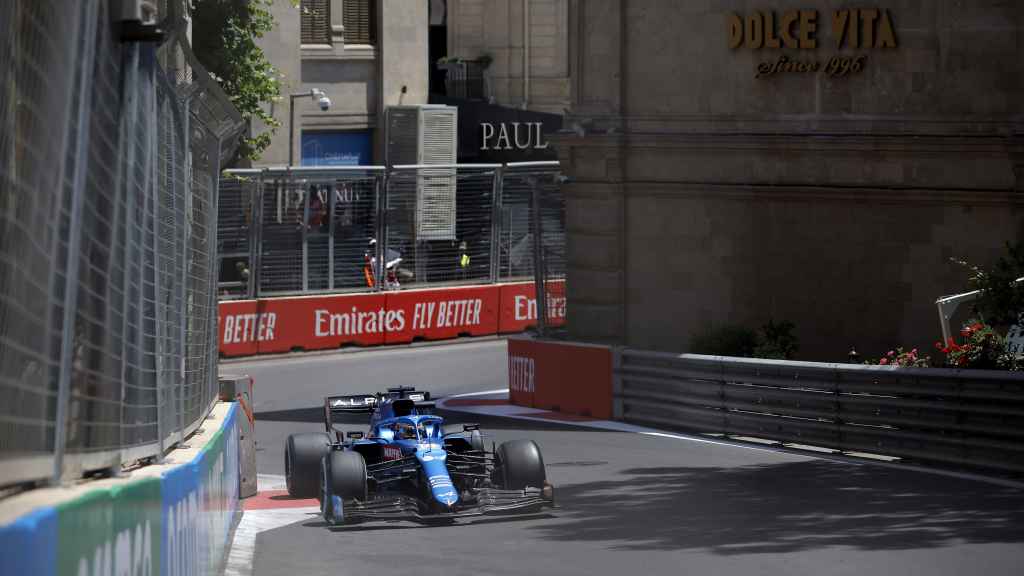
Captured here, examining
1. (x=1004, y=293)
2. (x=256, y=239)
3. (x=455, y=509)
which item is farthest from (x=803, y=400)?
(x=256, y=239)

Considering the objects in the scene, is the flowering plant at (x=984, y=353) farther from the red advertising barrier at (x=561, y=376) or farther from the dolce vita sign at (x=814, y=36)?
the red advertising barrier at (x=561, y=376)

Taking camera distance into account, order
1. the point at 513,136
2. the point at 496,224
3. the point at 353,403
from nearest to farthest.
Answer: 1. the point at 353,403
2. the point at 496,224
3. the point at 513,136

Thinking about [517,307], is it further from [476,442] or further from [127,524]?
[127,524]

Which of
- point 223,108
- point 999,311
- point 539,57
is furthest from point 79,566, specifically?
point 539,57

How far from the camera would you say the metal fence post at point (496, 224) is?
30688mm

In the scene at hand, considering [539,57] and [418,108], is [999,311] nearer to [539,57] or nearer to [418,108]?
[418,108]

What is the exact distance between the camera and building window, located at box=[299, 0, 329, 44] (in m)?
41.5

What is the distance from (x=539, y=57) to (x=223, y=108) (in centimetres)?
4317

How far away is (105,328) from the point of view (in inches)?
176

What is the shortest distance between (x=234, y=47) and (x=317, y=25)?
55.3 ft

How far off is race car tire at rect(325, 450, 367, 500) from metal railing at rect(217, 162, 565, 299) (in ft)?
42.7

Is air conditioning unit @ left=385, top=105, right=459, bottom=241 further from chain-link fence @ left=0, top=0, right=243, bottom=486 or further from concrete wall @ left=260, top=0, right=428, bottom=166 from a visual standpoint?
chain-link fence @ left=0, top=0, right=243, bottom=486

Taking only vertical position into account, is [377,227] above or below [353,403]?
above

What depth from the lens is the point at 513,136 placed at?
4591 cm
